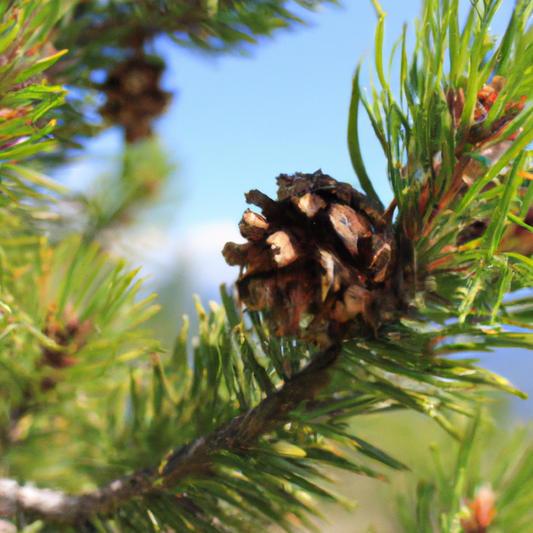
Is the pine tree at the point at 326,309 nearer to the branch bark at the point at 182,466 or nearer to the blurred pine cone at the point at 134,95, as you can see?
the branch bark at the point at 182,466

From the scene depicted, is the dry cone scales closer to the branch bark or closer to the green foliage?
the branch bark

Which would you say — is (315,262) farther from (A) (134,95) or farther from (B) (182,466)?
(A) (134,95)

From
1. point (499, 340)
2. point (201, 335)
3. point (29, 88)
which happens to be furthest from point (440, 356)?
point (29, 88)

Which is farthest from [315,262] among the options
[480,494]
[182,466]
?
[480,494]

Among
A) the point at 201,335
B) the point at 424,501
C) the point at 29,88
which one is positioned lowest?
the point at 424,501

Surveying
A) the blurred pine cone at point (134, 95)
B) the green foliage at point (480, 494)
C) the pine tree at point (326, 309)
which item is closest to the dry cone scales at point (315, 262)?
the pine tree at point (326, 309)

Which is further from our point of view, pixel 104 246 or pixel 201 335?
pixel 104 246

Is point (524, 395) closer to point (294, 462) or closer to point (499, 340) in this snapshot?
point (499, 340)

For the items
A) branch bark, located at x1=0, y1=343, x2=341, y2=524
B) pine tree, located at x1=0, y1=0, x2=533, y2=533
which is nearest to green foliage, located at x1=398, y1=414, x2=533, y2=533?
pine tree, located at x1=0, y1=0, x2=533, y2=533
